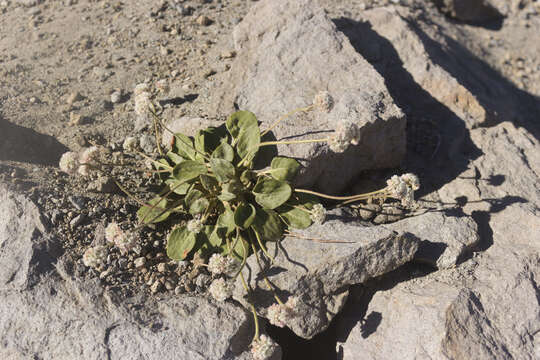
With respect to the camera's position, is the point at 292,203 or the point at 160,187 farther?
the point at 160,187

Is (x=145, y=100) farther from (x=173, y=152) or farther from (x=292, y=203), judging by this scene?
(x=292, y=203)

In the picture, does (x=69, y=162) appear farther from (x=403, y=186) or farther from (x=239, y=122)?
(x=403, y=186)

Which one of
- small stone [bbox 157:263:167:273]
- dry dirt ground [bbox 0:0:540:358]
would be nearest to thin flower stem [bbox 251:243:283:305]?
small stone [bbox 157:263:167:273]

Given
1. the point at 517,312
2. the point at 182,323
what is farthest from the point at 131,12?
the point at 517,312

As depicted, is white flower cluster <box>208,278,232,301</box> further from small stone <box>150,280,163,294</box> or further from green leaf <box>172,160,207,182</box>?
green leaf <box>172,160,207,182</box>

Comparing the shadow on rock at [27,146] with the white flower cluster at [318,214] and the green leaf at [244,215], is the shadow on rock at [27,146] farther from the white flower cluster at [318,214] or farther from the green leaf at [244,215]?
the white flower cluster at [318,214]

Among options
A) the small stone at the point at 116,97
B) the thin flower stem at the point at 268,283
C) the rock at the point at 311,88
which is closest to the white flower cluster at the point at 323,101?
the rock at the point at 311,88
